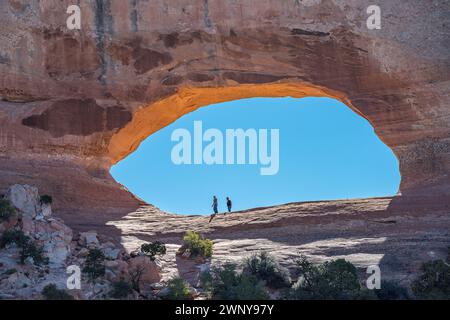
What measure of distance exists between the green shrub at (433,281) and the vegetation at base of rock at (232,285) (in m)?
3.91

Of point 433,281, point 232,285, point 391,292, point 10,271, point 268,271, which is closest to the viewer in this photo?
point 10,271

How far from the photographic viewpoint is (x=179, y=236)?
24.1m

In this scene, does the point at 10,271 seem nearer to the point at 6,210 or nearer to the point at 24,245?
the point at 24,245

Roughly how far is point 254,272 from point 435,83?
12.3 metres

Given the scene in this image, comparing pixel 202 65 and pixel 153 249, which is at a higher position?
pixel 202 65

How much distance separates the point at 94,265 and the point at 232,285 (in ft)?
12.1

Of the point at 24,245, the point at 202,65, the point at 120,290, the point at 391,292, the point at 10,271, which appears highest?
the point at 202,65

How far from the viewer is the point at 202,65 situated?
2919cm

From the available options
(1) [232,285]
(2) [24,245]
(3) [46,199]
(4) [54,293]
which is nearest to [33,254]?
(2) [24,245]

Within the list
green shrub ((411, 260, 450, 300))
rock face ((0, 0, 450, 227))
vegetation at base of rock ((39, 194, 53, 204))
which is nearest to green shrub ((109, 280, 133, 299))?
vegetation at base of rock ((39, 194, 53, 204))

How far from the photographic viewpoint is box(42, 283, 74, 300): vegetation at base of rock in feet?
53.7

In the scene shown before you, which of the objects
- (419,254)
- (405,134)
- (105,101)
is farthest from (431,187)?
(105,101)

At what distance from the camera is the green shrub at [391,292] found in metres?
18.0

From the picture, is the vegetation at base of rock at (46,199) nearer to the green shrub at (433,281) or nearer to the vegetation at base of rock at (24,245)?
the vegetation at base of rock at (24,245)
